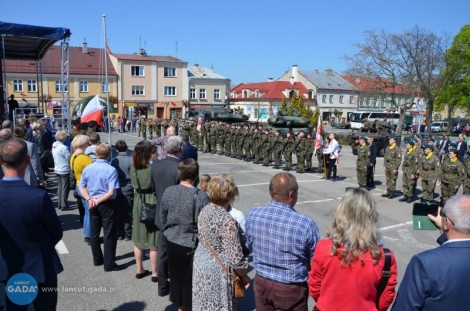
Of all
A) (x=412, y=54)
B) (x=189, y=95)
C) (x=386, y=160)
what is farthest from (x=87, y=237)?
(x=189, y=95)

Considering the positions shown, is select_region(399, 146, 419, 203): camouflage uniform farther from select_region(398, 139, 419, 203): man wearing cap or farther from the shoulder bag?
the shoulder bag

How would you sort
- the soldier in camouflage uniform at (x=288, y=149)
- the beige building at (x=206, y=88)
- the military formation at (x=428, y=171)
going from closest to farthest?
the military formation at (x=428, y=171)
the soldier in camouflage uniform at (x=288, y=149)
the beige building at (x=206, y=88)

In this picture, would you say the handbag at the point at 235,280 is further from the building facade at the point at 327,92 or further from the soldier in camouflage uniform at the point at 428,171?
the building facade at the point at 327,92

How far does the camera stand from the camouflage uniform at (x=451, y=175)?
1027 centimetres

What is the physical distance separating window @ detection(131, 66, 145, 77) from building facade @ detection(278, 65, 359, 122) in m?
27.2

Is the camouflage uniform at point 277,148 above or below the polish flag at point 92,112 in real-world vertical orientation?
below

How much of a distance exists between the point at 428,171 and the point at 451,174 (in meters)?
0.56

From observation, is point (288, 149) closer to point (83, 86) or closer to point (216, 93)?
point (83, 86)

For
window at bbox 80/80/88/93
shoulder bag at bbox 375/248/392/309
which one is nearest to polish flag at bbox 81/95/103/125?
shoulder bag at bbox 375/248/392/309

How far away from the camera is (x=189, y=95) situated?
2309 inches

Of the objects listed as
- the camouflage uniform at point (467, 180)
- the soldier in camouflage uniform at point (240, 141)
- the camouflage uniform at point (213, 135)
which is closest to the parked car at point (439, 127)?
the camouflage uniform at point (213, 135)

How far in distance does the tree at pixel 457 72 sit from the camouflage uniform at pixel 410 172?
1375 inches

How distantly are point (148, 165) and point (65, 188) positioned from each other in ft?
14.6

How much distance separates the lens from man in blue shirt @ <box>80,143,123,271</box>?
5672 mm
